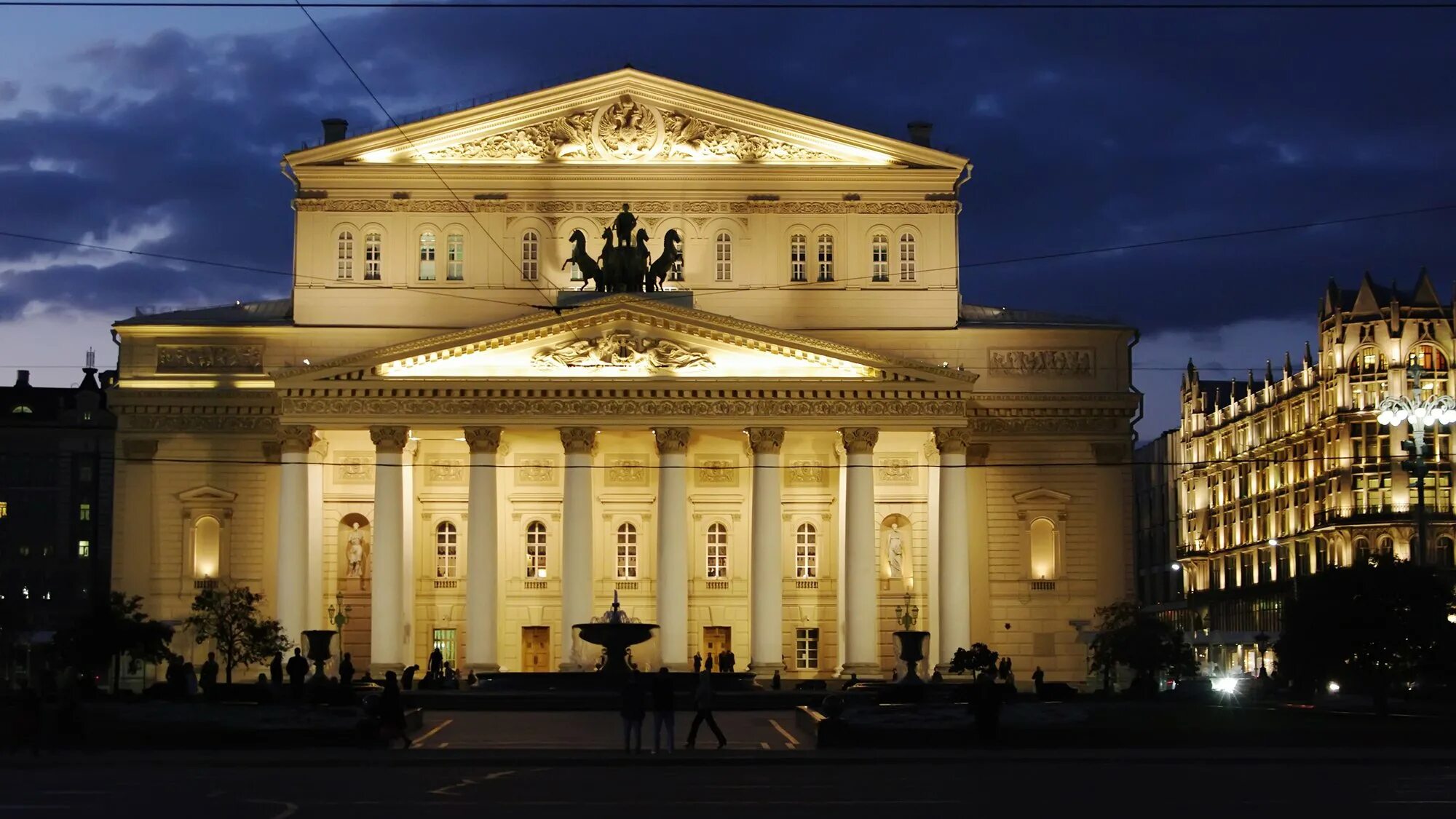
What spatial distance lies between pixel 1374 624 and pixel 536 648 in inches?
1232

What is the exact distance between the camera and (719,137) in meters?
75.5

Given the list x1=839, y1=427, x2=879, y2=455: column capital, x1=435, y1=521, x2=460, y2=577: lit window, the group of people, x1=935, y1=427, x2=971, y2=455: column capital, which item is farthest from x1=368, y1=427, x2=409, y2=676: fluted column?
the group of people

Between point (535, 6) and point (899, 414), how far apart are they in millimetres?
39663

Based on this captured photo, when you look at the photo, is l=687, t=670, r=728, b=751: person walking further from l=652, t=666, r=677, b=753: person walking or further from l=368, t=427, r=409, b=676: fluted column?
l=368, t=427, r=409, b=676: fluted column

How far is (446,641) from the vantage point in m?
74.4

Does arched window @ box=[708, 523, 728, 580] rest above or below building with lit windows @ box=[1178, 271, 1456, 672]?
below

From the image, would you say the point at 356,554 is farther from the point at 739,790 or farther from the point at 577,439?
the point at 739,790

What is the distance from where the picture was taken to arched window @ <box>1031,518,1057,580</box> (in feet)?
246

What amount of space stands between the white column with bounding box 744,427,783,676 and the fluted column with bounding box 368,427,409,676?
11.3 metres

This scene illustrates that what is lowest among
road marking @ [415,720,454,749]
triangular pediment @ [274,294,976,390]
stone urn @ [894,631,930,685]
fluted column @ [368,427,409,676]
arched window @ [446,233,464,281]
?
road marking @ [415,720,454,749]

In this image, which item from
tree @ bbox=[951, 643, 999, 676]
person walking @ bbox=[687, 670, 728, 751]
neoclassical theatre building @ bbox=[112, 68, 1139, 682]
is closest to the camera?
person walking @ bbox=[687, 670, 728, 751]

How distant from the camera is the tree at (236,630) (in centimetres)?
6706

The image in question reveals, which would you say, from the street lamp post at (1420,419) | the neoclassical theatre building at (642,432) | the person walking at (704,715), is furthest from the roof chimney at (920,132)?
the person walking at (704,715)

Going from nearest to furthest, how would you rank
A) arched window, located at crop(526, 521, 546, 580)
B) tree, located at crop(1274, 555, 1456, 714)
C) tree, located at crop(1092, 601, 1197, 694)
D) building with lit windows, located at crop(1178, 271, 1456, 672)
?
tree, located at crop(1274, 555, 1456, 714) → tree, located at crop(1092, 601, 1197, 694) → arched window, located at crop(526, 521, 546, 580) → building with lit windows, located at crop(1178, 271, 1456, 672)
